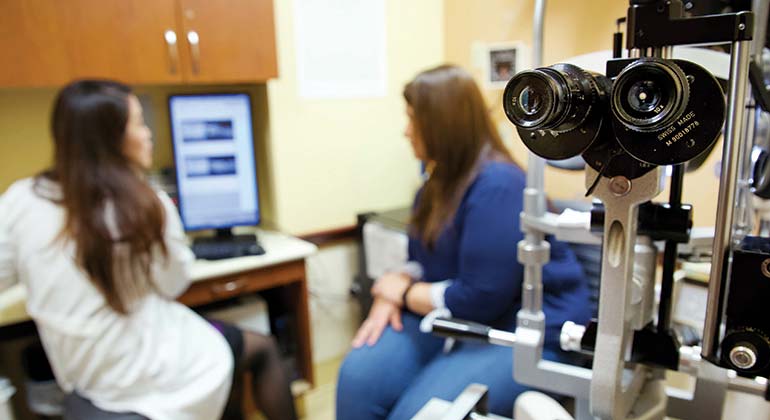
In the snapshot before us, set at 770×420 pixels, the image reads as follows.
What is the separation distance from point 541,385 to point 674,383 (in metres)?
0.27

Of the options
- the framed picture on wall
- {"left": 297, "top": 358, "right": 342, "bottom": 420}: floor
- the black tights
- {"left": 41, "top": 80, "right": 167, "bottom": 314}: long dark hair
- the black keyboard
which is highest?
the framed picture on wall

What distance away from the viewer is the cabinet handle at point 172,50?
1684 millimetres

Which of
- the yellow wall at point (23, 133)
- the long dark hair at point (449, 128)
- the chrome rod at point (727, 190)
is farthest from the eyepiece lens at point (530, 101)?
the yellow wall at point (23, 133)

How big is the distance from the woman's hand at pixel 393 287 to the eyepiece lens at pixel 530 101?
1.06 m

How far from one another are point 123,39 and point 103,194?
1.79 ft

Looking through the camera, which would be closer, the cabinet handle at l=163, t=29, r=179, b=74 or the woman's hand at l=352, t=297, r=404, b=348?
the woman's hand at l=352, t=297, r=404, b=348

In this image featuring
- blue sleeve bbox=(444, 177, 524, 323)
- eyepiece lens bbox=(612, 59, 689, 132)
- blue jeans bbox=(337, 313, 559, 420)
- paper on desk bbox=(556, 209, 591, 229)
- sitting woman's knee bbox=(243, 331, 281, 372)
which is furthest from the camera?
sitting woman's knee bbox=(243, 331, 281, 372)

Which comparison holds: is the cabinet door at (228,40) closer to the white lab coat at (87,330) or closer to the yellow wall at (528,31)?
the white lab coat at (87,330)

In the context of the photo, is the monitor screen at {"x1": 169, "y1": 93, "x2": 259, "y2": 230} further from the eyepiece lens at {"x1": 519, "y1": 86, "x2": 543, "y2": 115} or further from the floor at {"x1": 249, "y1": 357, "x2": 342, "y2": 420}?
the eyepiece lens at {"x1": 519, "y1": 86, "x2": 543, "y2": 115}

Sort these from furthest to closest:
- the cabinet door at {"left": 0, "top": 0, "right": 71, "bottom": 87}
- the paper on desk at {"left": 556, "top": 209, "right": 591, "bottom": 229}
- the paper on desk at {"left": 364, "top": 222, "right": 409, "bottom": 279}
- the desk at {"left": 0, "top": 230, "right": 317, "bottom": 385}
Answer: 1. the paper on desk at {"left": 364, "top": 222, "right": 409, "bottom": 279}
2. the desk at {"left": 0, "top": 230, "right": 317, "bottom": 385}
3. the cabinet door at {"left": 0, "top": 0, "right": 71, "bottom": 87}
4. the paper on desk at {"left": 556, "top": 209, "right": 591, "bottom": 229}

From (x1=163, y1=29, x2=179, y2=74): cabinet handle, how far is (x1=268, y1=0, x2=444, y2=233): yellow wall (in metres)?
0.39

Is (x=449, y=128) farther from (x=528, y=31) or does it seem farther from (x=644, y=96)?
(x=644, y=96)

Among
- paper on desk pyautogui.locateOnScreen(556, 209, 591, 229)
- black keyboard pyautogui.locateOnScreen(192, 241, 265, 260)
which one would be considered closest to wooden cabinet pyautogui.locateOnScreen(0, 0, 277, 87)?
black keyboard pyautogui.locateOnScreen(192, 241, 265, 260)

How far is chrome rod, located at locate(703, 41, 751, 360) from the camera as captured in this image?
1.89 ft
